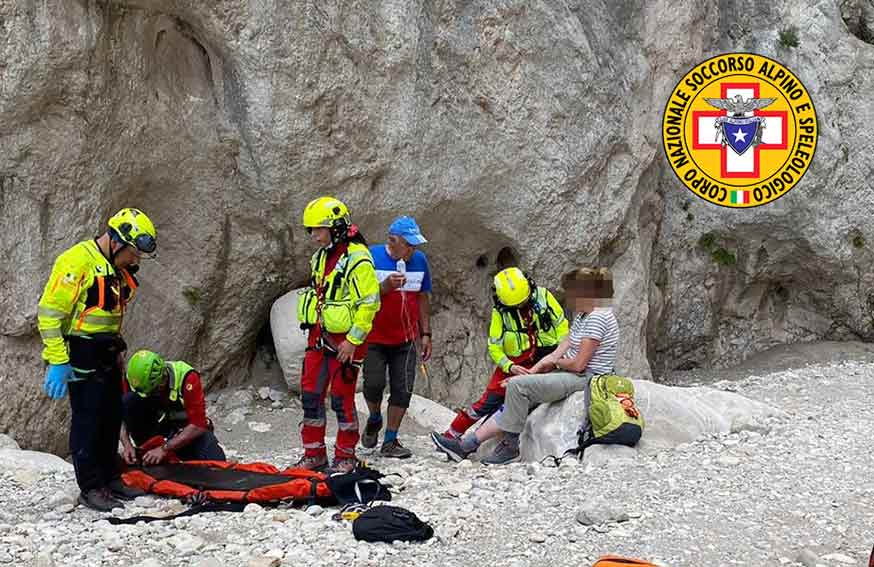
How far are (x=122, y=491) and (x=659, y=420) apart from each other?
3.99 metres

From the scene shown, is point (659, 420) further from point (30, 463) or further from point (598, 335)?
point (30, 463)

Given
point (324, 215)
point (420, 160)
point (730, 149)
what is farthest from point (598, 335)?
point (730, 149)

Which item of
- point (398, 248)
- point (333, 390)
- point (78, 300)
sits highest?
point (398, 248)

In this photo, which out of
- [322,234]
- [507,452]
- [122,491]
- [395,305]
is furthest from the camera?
[395,305]

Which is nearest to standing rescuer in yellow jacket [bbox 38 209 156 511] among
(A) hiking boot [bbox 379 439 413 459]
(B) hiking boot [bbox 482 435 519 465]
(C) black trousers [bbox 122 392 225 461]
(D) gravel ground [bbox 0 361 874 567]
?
(D) gravel ground [bbox 0 361 874 567]

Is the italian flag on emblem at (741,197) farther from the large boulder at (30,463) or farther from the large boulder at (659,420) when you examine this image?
the large boulder at (30,463)

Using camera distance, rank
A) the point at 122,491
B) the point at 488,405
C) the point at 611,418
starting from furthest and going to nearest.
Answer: the point at 488,405, the point at 611,418, the point at 122,491

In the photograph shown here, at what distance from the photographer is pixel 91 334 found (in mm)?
6023

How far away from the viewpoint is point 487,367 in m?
11.9

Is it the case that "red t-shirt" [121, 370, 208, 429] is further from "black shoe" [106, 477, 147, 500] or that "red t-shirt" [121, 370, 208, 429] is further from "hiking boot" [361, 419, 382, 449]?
"hiking boot" [361, 419, 382, 449]

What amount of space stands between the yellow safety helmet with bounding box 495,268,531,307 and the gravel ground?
1.47 meters

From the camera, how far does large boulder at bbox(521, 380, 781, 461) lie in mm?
7062

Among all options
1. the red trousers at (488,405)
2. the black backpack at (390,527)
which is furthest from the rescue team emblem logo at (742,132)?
the black backpack at (390,527)

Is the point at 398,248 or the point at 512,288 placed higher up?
the point at 398,248
